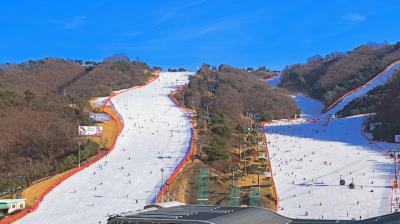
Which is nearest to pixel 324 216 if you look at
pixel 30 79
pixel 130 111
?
pixel 130 111

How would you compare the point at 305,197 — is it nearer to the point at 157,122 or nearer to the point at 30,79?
the point at 157,122

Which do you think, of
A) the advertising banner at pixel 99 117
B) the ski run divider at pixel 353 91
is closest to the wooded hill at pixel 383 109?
the ski run divider at pixel 353 91

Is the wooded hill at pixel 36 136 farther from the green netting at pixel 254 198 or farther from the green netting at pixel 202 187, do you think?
the green netting at pixel 254 198

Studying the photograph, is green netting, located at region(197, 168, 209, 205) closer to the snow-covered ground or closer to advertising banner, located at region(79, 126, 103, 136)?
the snow-covered ground

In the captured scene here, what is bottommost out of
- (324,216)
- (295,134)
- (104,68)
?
(324,216)

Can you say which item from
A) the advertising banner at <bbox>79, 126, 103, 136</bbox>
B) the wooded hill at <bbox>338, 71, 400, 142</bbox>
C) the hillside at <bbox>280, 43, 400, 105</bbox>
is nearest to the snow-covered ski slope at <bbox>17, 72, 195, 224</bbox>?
the advertising banner at <bbox>79, 126, 103, 136</bbox>

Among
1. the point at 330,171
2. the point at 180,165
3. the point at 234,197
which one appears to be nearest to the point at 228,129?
the point at 330,171

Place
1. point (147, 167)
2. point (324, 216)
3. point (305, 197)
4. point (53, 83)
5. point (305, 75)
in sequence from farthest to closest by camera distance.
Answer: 1. point (305, 75)
2. point (53, 83)
3. point (147, 167)
4. point (305, 197)
5. point (324, 216)
